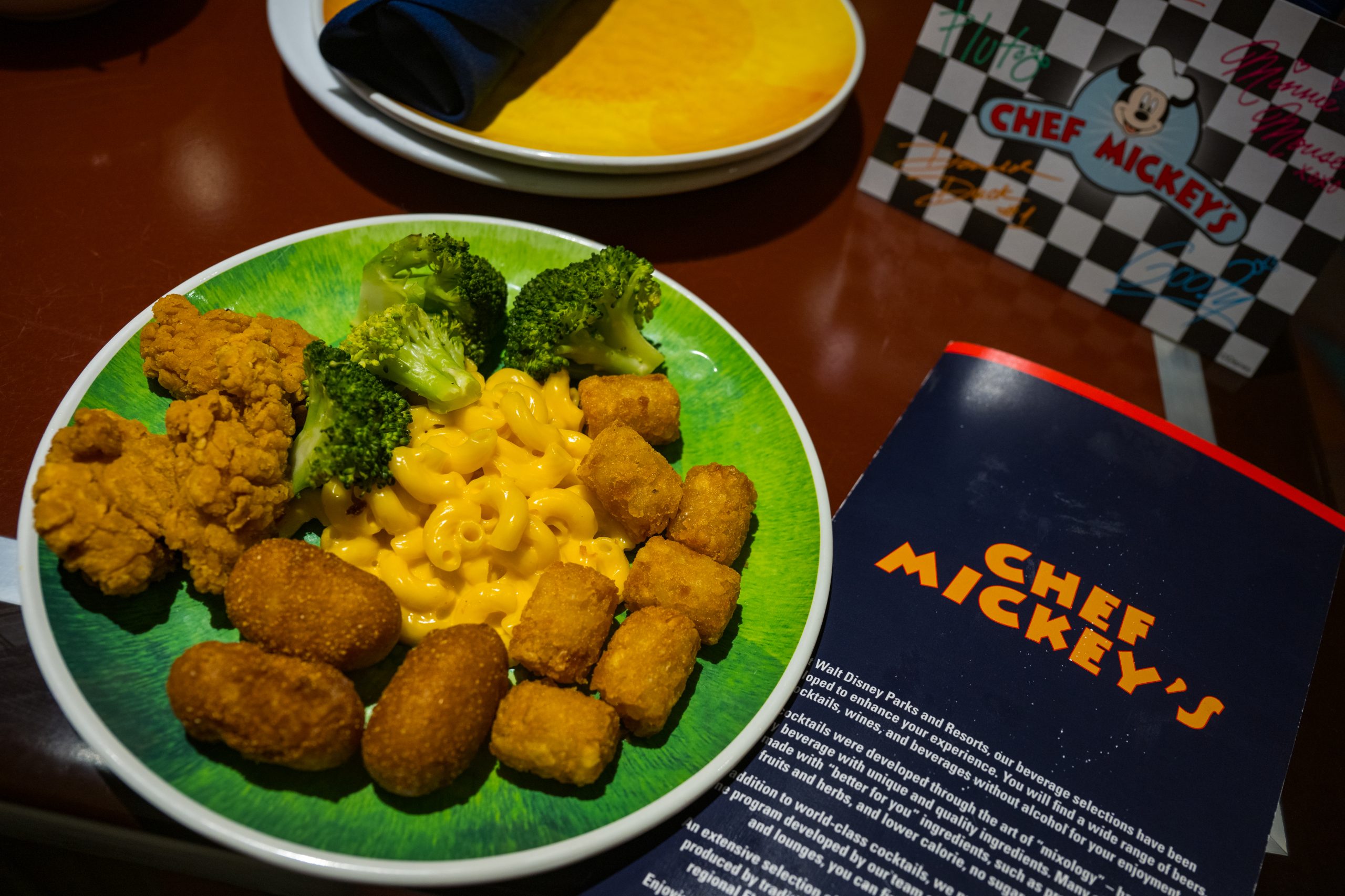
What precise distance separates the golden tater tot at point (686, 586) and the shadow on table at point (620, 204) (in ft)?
3.42

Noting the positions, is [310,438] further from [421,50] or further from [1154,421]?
[1154,421]

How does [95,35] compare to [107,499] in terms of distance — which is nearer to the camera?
[107,499]

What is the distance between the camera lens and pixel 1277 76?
1.96 m

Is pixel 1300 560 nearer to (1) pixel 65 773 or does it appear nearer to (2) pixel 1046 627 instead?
(2) pixel 1046 627

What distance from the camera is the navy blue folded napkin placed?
216 cm

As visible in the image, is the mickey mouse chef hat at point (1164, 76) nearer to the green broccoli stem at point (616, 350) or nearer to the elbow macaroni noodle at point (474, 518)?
the green broccoli stem at point (616, 350)

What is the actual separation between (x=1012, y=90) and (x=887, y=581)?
142 cm

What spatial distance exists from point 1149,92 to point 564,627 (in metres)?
1.95

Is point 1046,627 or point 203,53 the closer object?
point 1046,627

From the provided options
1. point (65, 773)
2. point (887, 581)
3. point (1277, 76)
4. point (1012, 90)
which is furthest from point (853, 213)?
point (65, 773)

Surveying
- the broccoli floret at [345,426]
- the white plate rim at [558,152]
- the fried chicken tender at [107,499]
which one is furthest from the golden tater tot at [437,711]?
the white plate rim at [558,152]

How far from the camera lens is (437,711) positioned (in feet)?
4.59
